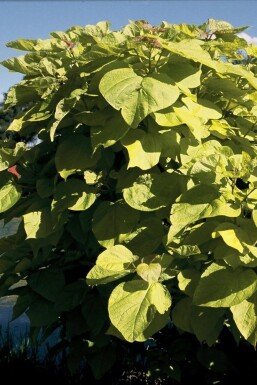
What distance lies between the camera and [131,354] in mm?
2762

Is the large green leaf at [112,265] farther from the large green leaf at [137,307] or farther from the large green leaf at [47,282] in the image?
the large green leaf at [47,282]

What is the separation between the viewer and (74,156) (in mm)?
1993

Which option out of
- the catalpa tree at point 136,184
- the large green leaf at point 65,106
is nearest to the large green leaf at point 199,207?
the catalpa tree at point 136,184

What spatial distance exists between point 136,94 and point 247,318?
0.77 metres

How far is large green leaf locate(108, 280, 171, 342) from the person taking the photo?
163 cm

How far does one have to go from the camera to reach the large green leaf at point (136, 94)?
5.53 ft

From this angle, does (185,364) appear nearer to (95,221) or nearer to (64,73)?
(95,221)

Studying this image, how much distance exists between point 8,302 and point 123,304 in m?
4.70

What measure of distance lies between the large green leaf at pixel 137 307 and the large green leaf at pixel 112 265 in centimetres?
5

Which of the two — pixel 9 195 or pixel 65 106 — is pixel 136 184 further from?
pixel 9 195

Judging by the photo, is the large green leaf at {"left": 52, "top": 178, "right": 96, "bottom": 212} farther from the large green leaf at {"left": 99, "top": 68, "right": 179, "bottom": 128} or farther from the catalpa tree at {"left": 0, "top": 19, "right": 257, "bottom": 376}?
the large green leaf at {"left": 99, "top": 68, "right": 179, "bottom": 128}

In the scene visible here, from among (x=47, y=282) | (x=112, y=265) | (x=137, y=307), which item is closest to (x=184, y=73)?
(x=112, y=265)

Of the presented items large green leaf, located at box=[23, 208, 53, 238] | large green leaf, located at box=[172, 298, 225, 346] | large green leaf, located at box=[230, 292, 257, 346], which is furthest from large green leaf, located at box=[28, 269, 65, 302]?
large green leaf, located at box=[230, 292, 257, 346]

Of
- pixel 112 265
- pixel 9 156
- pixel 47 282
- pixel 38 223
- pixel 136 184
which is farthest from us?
pixel 47 282
